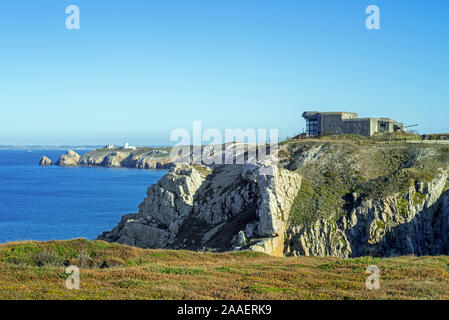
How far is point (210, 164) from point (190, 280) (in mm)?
52443

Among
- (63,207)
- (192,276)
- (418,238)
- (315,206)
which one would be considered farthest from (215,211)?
(63,207)

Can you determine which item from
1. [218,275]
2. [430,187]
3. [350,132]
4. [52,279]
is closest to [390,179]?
[430,187]

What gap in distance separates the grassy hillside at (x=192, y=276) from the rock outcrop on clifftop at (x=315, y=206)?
562 inches

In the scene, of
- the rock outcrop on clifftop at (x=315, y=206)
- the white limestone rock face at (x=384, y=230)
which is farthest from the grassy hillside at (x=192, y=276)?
the white limestone rock face at (x=384, y=230)

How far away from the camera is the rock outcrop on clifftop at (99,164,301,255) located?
41.3m

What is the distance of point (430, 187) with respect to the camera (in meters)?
44.9

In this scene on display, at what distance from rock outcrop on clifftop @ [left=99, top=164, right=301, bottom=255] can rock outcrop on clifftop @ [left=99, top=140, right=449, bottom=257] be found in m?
0.12

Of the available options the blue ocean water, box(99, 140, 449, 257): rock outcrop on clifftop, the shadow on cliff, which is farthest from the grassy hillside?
the blue ocean water

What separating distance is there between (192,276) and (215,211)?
30.8 meters
